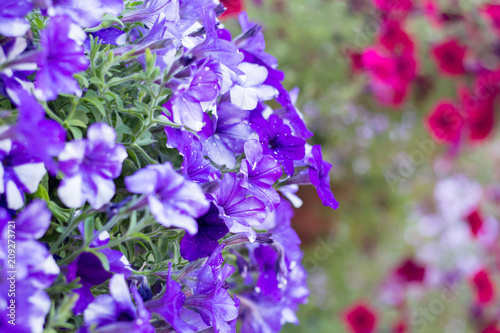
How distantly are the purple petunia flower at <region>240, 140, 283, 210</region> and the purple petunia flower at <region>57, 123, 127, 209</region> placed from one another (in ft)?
0.39

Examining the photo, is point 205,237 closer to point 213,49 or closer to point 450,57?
point 213,49

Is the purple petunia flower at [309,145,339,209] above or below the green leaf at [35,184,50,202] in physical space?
below

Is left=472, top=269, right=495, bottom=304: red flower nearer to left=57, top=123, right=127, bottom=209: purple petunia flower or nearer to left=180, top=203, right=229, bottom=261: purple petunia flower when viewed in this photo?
left=180, top=203, right=229, bottom=261: purple petunia flower

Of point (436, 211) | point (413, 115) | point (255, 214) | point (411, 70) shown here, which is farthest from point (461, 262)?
point (255, 214)

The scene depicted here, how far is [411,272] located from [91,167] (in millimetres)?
1498

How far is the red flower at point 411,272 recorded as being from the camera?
5.36 ft

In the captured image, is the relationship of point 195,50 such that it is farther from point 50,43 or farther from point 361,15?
point 361,15

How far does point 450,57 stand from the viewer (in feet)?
4.66

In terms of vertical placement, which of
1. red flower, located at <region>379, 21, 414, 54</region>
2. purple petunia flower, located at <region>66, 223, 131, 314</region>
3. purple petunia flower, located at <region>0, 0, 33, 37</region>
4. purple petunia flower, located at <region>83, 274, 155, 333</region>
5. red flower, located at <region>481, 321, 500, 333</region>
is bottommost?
red flower, located at <region>481, 321, 500, 333</region>

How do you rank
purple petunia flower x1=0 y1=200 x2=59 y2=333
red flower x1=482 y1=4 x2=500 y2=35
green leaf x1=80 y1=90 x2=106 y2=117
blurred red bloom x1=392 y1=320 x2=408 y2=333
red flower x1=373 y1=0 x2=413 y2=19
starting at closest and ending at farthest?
purple petunia flower x1=0 y1=200 x2=59 y2=333, green leaf x1=80 y1=90 x2=106 y2=117, red flower x1=373 y1=0 x2=413 y2=19, red flower x1=482 y1=4 x2=500 y2=35, blurred red bloom x1=392 y1=320 x2=408 y2=333

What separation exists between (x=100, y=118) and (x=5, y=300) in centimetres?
18

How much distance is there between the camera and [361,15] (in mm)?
1423

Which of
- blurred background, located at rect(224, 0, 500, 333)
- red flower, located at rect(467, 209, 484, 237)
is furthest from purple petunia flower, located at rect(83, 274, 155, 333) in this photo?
red flower, located at rect(467, 209, 484, 237)

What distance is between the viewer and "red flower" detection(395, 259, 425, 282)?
163 cm
